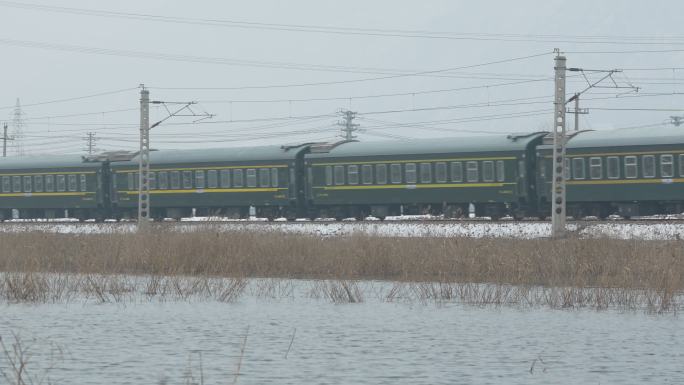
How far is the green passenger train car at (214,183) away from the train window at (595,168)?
46.2 ft

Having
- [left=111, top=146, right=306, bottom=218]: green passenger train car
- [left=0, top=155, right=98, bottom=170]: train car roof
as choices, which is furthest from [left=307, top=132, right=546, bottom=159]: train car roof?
[left=0, top=155, right=98, bottom=170]: train car roof

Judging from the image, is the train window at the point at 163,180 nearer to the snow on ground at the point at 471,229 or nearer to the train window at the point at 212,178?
the train window at the point at 212,178

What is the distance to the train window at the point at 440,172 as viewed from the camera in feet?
182

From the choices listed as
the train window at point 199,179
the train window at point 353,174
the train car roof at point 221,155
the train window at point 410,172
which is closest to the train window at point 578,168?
the train window at point 410,172

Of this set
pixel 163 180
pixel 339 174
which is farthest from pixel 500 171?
pixel 163 180

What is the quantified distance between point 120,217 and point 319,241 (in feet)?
106

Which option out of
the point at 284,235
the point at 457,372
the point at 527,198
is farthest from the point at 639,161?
the point at 457,372

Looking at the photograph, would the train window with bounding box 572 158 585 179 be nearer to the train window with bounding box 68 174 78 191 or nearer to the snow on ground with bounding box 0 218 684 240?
the snow on ground with bounding box 0 218 684 240

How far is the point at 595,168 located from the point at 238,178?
676 inches

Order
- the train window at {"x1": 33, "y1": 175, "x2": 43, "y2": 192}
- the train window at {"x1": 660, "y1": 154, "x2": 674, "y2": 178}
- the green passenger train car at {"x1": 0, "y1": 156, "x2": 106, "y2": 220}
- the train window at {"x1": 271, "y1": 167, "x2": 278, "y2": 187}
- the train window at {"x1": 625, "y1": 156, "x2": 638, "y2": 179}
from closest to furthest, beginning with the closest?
the train window at {"x1": 660, "y1": 154, "x2": 674, "y2": 178}, the train window at {"x1": 625, "y1": 156, "x2": 638, "y2": 179}, the train window at {"x1": 271, "y1": 167, "x2": 278, "y2": 187}, the green passenger train car at {"x1": 0, "y1": 156, "x2": 106, "y2": 220}, the train window at {"x1": 33, "y1": 175, "x2": 43, "y2": 192}

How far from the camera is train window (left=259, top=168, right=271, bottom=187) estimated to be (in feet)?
199

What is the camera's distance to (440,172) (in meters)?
55.6

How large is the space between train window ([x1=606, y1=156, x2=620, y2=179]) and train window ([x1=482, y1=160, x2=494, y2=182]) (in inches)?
193

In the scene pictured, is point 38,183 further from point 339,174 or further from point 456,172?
point 456,172
